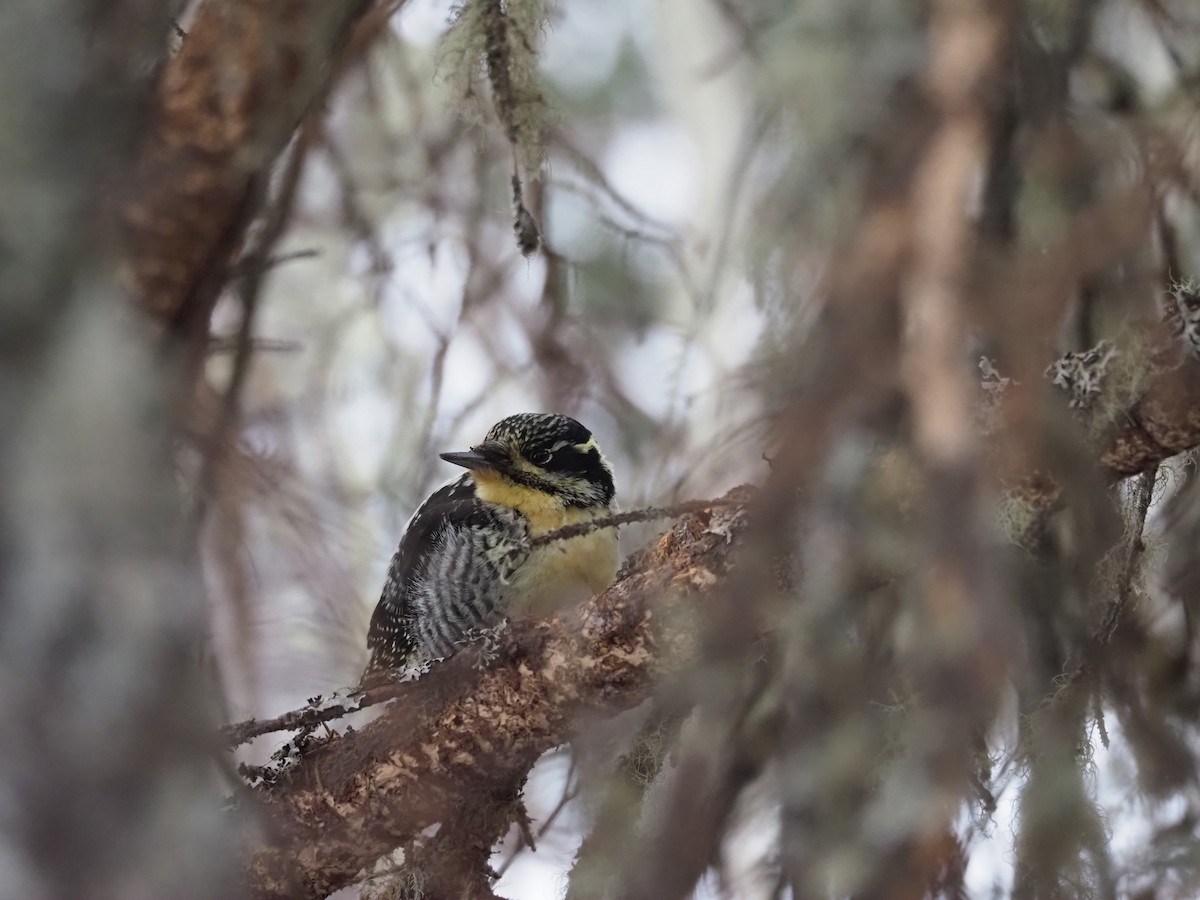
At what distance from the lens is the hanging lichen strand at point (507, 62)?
295cm

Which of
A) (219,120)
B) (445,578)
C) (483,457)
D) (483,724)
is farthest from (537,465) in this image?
(219,120)

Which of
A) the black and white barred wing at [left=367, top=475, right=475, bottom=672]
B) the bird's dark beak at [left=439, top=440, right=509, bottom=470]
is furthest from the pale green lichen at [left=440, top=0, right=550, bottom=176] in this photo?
the black and white barred wing at [left=367, top=475, right=475, bottom=672]

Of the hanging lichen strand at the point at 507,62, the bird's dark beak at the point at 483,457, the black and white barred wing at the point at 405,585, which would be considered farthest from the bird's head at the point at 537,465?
the hanging lichen strand at the point at 507,62

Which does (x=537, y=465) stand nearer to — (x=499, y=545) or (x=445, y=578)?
(x=499, y=545)

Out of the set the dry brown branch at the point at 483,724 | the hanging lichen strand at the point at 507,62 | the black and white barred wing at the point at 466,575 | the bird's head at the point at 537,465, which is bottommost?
the dry brown branch at the point at 483,724

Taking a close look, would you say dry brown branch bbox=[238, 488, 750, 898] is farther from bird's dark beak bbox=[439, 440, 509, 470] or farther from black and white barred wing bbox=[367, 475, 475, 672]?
bird's dark beak bbox=[439, 440, 509, 470]

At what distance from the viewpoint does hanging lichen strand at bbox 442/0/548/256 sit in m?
2.95

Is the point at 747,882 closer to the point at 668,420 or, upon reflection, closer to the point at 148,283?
the point at 668,420

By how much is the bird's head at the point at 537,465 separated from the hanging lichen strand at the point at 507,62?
1080 millimetres

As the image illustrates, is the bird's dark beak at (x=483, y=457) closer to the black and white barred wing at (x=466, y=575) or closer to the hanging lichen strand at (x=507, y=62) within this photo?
the black and white barred wing at (x=466, y=575)

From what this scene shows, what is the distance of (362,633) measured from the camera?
4406mm

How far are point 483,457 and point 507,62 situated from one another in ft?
4.42

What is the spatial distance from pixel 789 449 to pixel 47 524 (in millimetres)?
1001

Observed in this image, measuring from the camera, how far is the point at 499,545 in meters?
3.76
